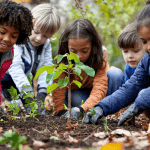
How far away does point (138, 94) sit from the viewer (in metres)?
1.86

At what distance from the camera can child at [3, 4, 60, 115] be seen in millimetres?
2822

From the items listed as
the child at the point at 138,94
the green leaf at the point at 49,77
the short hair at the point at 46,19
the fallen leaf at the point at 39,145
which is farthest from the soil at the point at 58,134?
the short hair at the point at 46,19

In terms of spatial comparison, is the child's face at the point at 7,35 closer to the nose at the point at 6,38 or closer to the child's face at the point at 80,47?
the nose at the point at 6,38

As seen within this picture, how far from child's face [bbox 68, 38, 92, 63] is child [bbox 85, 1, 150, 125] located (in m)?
0.72

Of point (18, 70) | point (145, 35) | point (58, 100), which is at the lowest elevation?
point (58, 100)

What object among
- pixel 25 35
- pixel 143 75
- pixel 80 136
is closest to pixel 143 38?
Answer: pixel 143 75

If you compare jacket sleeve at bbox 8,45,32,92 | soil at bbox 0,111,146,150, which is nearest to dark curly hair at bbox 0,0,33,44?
jacket sleeve at bbox 8,45,32,92

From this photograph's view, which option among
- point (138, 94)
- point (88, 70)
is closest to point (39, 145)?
point (88, 70)

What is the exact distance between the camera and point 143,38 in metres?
1.77

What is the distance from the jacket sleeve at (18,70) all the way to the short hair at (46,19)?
455 millimetres

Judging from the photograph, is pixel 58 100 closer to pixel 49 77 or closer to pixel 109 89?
pixel 109 89

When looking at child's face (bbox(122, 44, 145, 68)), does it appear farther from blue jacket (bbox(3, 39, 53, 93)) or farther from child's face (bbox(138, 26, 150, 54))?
blue jacket (bbox(3, 39, 53, 93))

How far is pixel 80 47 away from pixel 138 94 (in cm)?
100

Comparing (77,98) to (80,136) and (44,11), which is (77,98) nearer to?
(44,11)
